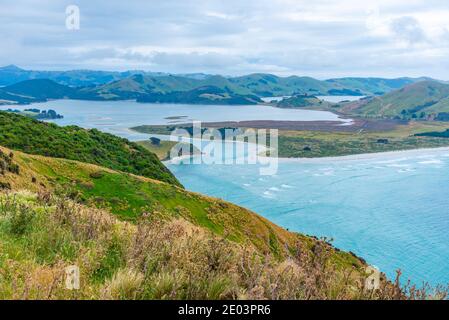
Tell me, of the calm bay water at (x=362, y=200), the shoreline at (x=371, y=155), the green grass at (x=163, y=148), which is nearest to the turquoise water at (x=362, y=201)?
the calm bay water at (x=362, y=200)

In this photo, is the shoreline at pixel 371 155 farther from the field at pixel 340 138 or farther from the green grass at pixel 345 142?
the field at pixel 340 138

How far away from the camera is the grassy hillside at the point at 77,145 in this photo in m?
49.6

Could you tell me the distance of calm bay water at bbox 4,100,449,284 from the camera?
54688 mm

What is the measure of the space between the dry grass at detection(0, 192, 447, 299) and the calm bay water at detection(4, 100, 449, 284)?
4427 cm

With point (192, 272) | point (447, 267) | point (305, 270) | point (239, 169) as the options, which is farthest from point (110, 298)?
point (239, 169)

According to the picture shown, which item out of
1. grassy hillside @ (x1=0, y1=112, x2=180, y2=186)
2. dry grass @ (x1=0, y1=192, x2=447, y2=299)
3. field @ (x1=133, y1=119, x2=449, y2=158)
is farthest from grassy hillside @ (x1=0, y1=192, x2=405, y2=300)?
field @ (x1=133, y1=119, x2=449, y2=158)

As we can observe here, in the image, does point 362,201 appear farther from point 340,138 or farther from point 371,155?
point 340,138

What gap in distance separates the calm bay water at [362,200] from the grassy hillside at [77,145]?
19950mm

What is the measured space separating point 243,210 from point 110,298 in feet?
110

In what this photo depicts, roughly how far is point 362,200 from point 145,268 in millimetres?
74725

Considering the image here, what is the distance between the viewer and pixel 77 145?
181 feet

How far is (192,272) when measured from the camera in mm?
6250

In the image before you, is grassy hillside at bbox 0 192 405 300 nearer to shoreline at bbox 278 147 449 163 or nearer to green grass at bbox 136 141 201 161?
shoreline at bbox 278 147 449 163

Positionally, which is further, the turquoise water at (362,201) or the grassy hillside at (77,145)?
the turquoise water at (362,201)
